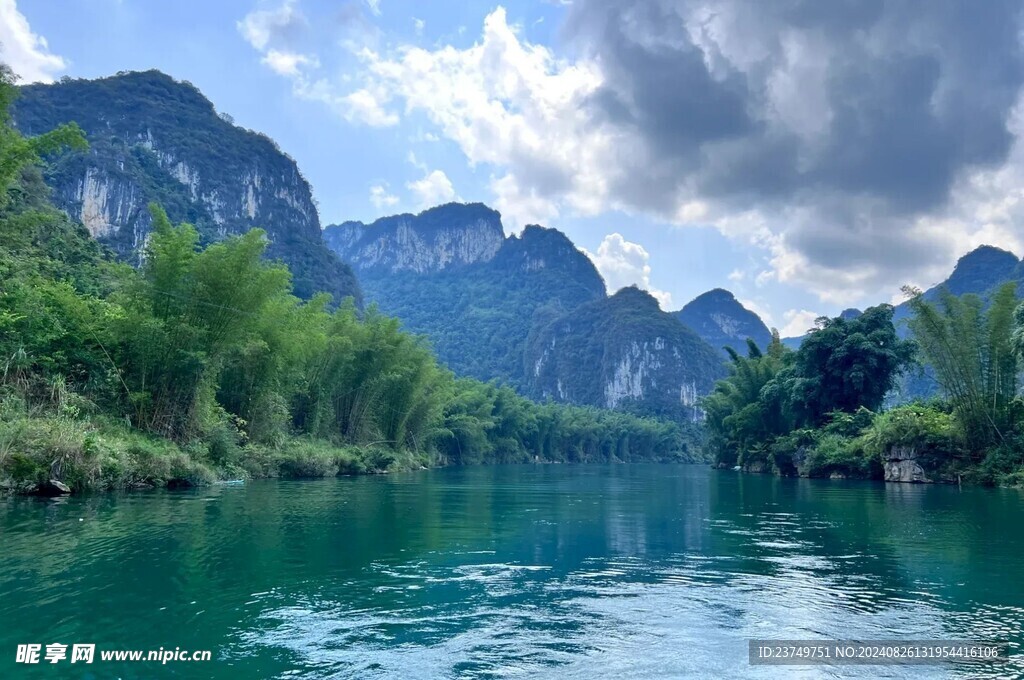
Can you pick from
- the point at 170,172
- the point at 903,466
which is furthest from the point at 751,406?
the point at 170,172

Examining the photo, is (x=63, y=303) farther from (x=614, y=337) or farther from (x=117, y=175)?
(x=614, y=337)

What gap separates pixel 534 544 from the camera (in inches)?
487

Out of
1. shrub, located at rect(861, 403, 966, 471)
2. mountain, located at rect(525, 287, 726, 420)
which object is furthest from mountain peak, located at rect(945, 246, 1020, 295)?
shrub, located at rect(861, 403, 966, 471)

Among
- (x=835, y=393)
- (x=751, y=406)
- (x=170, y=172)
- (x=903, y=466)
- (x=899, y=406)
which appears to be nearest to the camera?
(x=903, y=466)

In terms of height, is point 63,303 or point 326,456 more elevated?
point 63,303

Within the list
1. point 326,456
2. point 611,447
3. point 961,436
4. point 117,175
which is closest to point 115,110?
point 117,175

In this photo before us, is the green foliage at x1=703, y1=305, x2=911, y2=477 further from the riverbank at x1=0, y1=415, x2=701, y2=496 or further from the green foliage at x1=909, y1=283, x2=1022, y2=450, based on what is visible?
the riverbank at x1=0, y1=415, x2=701, y2=496

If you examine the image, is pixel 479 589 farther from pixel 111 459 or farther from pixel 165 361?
pixel 165 361

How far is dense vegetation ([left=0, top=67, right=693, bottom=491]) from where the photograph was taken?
1730 centimetres

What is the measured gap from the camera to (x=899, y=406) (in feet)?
120

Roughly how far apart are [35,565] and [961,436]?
34.5 meters

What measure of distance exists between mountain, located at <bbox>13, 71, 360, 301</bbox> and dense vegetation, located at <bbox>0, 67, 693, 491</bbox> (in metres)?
57.5

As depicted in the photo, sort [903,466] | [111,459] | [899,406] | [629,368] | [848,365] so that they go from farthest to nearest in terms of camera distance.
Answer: [629,368] < [848,365] < [899,406] < [903,466] < [111,459]

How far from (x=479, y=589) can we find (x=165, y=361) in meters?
17.8
